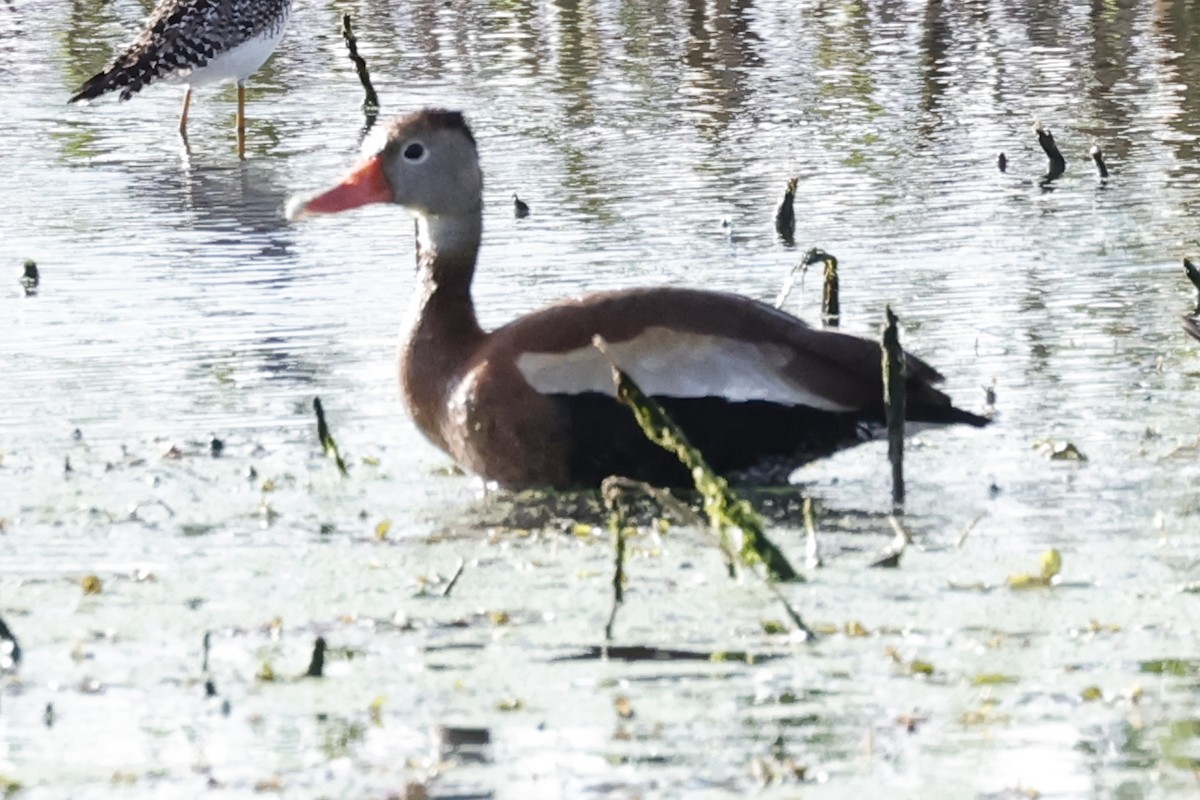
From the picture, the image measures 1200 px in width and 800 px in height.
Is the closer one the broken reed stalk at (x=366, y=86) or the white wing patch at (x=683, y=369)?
the white wing patch at (x=683, y=369)

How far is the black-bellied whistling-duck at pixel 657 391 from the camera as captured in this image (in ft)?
22.0

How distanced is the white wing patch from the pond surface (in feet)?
1.13

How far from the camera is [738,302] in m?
6.84

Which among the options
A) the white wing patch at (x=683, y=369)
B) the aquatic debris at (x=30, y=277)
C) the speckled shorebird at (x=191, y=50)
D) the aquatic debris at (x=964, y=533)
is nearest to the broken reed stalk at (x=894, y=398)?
the white wing patch at (x=683, y=369)

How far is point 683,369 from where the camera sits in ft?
21.9

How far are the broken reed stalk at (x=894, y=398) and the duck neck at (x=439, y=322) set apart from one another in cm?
121

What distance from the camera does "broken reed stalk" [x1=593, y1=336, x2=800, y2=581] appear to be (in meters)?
5.60

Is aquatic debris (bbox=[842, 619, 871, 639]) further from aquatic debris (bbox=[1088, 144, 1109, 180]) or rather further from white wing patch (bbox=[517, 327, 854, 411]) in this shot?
aquatic debris (bbox=[1088, 144, 1109, 180])

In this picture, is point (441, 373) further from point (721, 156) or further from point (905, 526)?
point (721, 156)

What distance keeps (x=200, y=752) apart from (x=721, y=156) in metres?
8.93

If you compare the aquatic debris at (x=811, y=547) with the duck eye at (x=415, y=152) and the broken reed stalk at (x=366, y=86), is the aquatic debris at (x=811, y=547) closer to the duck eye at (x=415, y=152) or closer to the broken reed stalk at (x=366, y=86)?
the duck eye at (x=415, y=152)

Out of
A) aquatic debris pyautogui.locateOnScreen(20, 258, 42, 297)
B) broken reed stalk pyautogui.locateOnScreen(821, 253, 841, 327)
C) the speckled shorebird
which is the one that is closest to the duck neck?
broken reed stalk pyautogui.locateOnScreen(821, 253, 841, 327)

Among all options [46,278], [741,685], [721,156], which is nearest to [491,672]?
[741,685]

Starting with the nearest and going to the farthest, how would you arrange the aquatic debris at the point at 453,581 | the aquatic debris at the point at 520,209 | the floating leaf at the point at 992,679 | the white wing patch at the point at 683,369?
1. the floating leaf at the point at 992,679
2. the aquatic debris at the point at 453,581
3. the white wing patch at the point at 683,369
4. the aquatic debris at the point at 520,209
